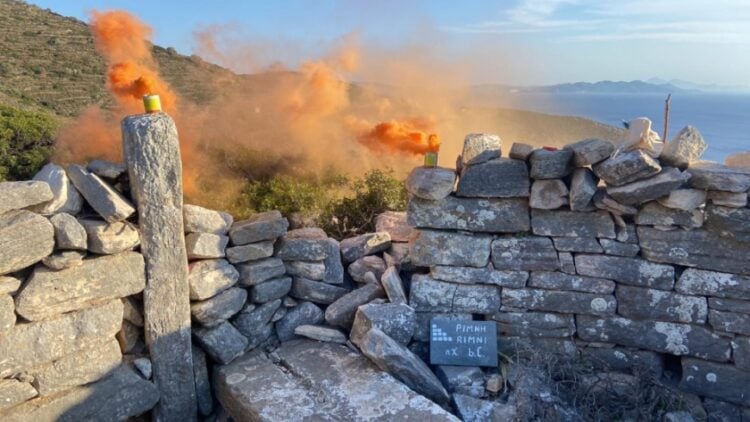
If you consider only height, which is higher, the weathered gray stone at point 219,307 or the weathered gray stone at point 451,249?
the weathered gray stone at point 451,249

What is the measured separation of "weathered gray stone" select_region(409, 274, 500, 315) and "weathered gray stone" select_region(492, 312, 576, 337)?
5.8 inches

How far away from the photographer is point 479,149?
4.60 meters

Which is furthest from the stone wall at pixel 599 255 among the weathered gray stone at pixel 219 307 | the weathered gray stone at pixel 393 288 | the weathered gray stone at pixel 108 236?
the weathered gray stone at pixel 108 236

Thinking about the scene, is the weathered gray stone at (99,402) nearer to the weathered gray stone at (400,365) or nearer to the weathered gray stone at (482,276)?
the weathered gray stone at (400,365)

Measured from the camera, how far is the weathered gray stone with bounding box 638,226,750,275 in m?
4.38

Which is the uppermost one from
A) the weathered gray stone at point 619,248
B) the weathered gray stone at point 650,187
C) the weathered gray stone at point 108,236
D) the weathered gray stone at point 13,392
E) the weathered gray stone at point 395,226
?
the weathered gray stone at point 650,187

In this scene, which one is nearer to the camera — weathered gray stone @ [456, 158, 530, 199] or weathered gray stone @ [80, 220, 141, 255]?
weathered gray stone @ [80, 220, 141, 255]

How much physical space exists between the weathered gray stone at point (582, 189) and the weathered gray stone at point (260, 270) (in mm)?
2550

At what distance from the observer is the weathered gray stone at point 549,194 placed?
14.8 feet

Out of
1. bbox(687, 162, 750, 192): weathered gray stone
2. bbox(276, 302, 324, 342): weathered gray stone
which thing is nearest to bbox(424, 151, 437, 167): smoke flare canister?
bbox(276, 302, 324, 342): weathered gray stone

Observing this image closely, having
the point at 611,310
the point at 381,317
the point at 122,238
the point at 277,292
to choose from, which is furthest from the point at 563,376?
the point at 122,238

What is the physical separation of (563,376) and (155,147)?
12.4ft

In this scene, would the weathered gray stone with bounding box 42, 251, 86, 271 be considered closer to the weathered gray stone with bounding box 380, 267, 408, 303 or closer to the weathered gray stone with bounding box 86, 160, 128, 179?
the weathered gray stone with bounding box 86, 160, 128, 179

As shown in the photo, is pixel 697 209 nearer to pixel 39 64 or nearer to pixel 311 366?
pixel 311 366
